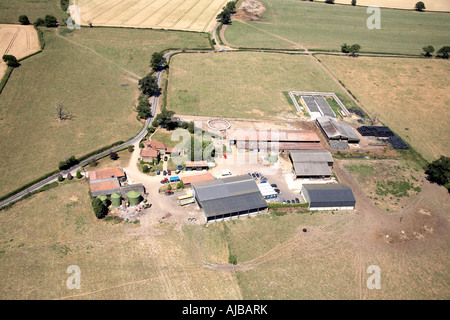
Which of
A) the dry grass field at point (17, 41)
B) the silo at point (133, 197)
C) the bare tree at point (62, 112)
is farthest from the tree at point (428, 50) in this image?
the dry grass field at point (17, 41)

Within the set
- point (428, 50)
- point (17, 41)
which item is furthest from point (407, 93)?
point (17, 41)

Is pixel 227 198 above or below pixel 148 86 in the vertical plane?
below

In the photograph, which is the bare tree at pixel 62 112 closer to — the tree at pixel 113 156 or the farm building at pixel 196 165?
the tree at pixel 113 156

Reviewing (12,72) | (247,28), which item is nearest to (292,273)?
(12,72)

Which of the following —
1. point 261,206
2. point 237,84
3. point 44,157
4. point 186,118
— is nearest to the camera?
point 261,206

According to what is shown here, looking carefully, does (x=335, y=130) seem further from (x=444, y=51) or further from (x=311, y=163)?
(x=444, y=51)

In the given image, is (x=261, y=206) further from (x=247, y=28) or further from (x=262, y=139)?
(x=247, y=28)
